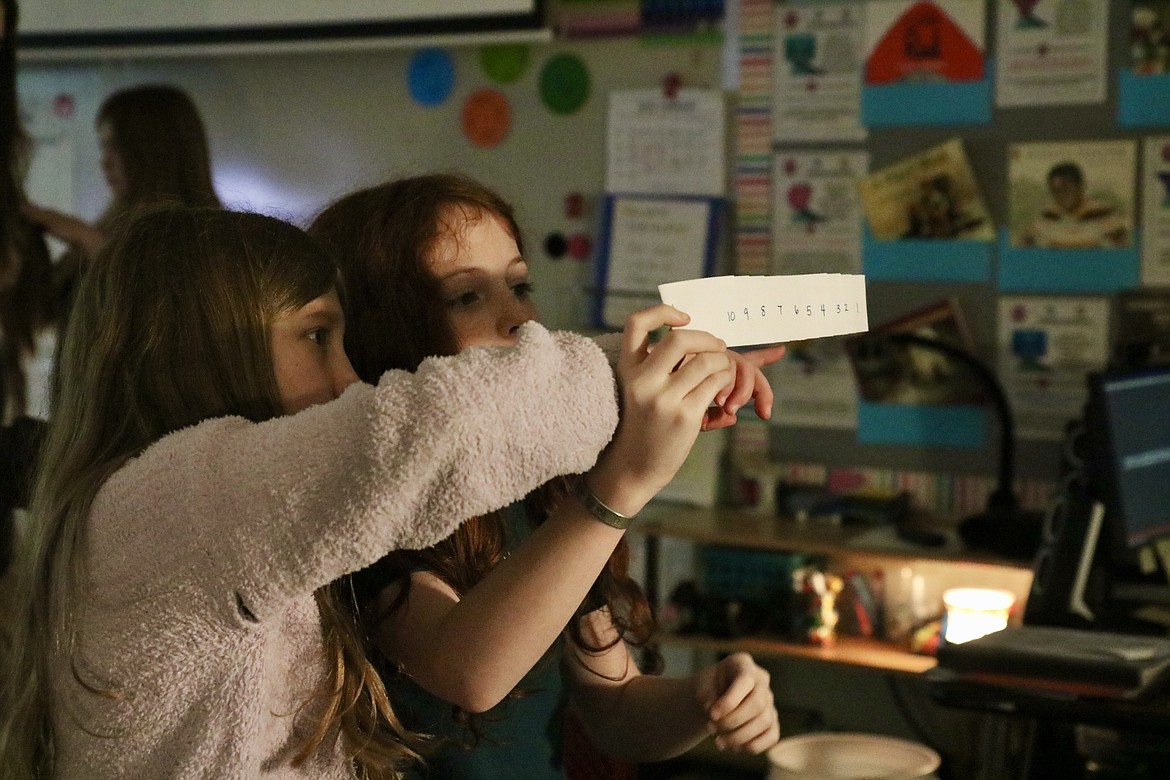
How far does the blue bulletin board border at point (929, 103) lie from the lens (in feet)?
7.43

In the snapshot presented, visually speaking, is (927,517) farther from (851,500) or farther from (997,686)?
(997,686)

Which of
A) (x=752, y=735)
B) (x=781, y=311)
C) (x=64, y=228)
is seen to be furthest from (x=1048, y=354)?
(x=64, y=228)

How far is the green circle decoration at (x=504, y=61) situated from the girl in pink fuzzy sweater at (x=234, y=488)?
1.82 metres

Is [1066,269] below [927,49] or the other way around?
below

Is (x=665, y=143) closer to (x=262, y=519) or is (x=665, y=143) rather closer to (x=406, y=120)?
(x=406, y=120)

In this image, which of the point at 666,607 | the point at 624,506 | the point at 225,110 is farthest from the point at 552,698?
the point at 225,110

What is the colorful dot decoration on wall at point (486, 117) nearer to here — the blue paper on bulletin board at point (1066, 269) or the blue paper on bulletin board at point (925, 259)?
the blue paper on bulletin board at point (925, 259)

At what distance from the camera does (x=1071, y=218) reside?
7.26 ft

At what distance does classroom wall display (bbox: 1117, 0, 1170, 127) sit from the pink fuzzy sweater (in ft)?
5.94

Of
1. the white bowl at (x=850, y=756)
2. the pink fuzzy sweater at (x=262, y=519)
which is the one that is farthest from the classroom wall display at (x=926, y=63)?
the pink fuzzy sweater at (x=262, y=519)

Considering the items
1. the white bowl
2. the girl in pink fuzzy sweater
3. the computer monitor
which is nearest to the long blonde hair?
the girl in pink fuzzy sweater

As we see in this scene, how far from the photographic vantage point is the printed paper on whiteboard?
74 cm

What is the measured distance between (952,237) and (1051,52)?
0.36 metres

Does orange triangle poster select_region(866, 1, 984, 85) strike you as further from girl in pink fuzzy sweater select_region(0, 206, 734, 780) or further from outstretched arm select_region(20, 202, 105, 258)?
girl in pink fuzzy sweater select_region(0, 206, 734, 780)
